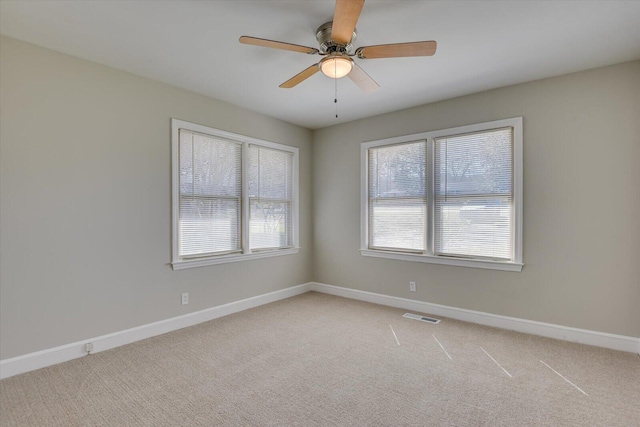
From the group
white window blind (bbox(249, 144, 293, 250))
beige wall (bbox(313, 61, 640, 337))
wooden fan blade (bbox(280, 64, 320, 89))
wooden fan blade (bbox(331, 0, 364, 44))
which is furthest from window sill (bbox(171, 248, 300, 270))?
wooden fan blade (bbox(331, 0, 364, 44))

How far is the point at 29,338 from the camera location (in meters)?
2.52

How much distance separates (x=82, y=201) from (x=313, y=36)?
2.47 metres

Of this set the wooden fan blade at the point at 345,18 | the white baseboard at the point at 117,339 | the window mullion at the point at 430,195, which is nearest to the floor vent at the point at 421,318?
the window mullion at the point at 430,195

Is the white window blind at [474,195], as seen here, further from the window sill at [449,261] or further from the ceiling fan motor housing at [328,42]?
the ceiling fan motor housing at [328,42]

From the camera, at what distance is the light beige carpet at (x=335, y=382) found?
1968 mm

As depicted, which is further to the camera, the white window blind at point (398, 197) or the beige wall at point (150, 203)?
the white window blind at point (398, 197)

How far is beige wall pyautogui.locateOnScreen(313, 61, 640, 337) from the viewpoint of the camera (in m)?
2.84

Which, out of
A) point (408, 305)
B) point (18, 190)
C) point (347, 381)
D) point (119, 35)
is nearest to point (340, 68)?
point (119, 35)


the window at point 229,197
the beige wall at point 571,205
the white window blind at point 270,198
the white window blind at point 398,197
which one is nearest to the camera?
the beige wall at point 571,205

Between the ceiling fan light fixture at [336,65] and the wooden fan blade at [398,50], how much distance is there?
103mm

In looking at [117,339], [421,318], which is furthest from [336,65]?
[117,339]

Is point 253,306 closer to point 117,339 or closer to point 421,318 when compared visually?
point 117,339

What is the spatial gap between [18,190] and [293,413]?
8.89 ft

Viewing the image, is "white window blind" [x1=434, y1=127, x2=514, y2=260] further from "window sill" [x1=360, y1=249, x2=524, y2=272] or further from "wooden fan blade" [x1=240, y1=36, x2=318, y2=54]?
"wooden fan blade" [x1=240, y1=36, x2=318, y2=54]
